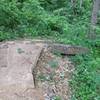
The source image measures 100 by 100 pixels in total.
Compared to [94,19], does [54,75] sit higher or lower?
lower

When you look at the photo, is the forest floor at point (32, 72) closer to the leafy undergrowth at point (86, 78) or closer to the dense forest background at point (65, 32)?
the leafy undergrowth at point (86, 78)

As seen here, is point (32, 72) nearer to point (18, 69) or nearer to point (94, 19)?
point (18, 69)

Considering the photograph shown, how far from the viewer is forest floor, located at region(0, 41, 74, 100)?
18.3 ft

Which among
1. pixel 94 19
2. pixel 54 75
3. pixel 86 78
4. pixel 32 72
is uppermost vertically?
pixel 94 19

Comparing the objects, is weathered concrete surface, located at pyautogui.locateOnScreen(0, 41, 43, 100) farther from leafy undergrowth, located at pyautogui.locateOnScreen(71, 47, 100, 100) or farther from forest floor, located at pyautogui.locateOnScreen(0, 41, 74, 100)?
leafy undergrowth, located at pyautogui.locateOnScreen(71, 47, 100, 100)

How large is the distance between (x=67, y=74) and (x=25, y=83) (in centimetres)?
162

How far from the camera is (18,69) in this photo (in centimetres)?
633

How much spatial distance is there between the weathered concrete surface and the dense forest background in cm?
115

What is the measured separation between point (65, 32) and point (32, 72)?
12.2 feet

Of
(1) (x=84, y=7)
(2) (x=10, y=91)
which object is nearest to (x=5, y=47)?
(2) (x=10, y=91)

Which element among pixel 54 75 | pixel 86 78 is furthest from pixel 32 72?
pixel 86 78

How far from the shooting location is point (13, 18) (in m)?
10.6

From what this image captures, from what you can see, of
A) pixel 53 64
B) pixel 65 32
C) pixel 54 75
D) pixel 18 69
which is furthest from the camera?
pixel 65 32

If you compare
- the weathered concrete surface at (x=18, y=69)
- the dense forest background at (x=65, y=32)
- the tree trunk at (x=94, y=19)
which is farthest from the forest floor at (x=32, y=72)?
the tree trunk at (x=94, y=19)
